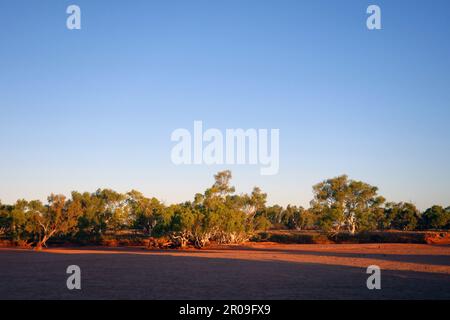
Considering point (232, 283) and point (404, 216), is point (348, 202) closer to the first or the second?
point (404, 216)

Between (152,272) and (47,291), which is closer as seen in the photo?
(47,291)

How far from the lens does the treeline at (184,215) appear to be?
1730 inches

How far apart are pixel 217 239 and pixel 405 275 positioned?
108ft

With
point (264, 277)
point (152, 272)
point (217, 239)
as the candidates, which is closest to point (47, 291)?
point (152, 272)

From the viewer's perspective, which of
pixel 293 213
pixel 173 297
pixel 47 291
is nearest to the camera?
pixel 173 297

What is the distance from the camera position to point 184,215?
41.7m

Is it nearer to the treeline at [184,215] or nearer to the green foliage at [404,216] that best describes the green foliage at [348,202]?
the treeline at [184,215]

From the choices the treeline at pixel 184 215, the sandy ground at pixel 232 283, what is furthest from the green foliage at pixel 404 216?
the sandy ground at pixel 232 283

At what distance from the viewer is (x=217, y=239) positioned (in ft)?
159

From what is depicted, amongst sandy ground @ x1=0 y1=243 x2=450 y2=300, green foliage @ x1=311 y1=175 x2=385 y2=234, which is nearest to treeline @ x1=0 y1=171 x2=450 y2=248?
green foliage @ x1=311 y1=175 x2=385 y2=234

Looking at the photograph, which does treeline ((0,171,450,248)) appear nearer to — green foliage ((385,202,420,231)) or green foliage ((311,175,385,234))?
green foliage ((311,175,385,234))

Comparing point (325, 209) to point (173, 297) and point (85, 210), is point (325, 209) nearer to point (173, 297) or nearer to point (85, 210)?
point (85, 210)

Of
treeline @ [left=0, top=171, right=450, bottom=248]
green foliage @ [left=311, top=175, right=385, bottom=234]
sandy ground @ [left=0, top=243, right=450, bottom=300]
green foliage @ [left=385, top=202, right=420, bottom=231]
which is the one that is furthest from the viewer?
green foliage @ [left=385, top=202, right=420, bottom=231]

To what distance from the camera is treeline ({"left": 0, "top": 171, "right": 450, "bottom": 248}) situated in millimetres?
43931
